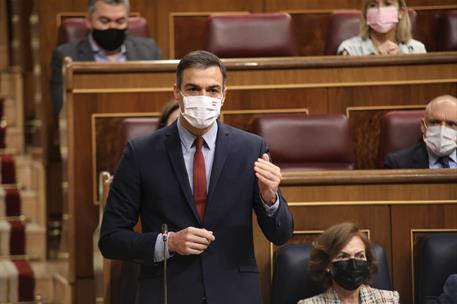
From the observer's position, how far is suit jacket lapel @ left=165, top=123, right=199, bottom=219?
4.09ft

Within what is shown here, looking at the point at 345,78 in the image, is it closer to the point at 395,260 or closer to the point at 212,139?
the point at 395,260

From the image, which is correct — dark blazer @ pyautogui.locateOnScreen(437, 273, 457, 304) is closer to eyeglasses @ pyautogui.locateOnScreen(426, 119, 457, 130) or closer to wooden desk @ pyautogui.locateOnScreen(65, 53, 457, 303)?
eyeglasses @ pyautogui.locateOnScreen(426, 119, 457, 130)

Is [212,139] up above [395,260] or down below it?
above

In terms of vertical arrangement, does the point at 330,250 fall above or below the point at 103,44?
below

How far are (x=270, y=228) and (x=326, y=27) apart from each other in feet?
5.06

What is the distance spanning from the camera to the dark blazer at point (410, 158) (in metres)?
1.88

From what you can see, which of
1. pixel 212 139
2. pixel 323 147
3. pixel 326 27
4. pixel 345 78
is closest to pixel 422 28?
pixel 326 27

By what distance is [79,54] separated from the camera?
7.48ft

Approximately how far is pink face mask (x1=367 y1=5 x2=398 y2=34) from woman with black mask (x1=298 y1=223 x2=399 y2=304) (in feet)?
2.86

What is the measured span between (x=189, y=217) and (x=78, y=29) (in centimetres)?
131

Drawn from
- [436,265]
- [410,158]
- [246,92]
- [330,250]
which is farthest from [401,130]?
[330,250]

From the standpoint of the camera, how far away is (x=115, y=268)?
1730 mm

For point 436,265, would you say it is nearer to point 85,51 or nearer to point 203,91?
point 203,91

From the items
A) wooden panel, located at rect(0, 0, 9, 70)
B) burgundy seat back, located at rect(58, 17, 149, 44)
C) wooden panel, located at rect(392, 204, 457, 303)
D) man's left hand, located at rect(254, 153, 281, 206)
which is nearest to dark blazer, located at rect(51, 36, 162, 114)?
burgundy seat back, located at rect(58, 17, 149, 44)
